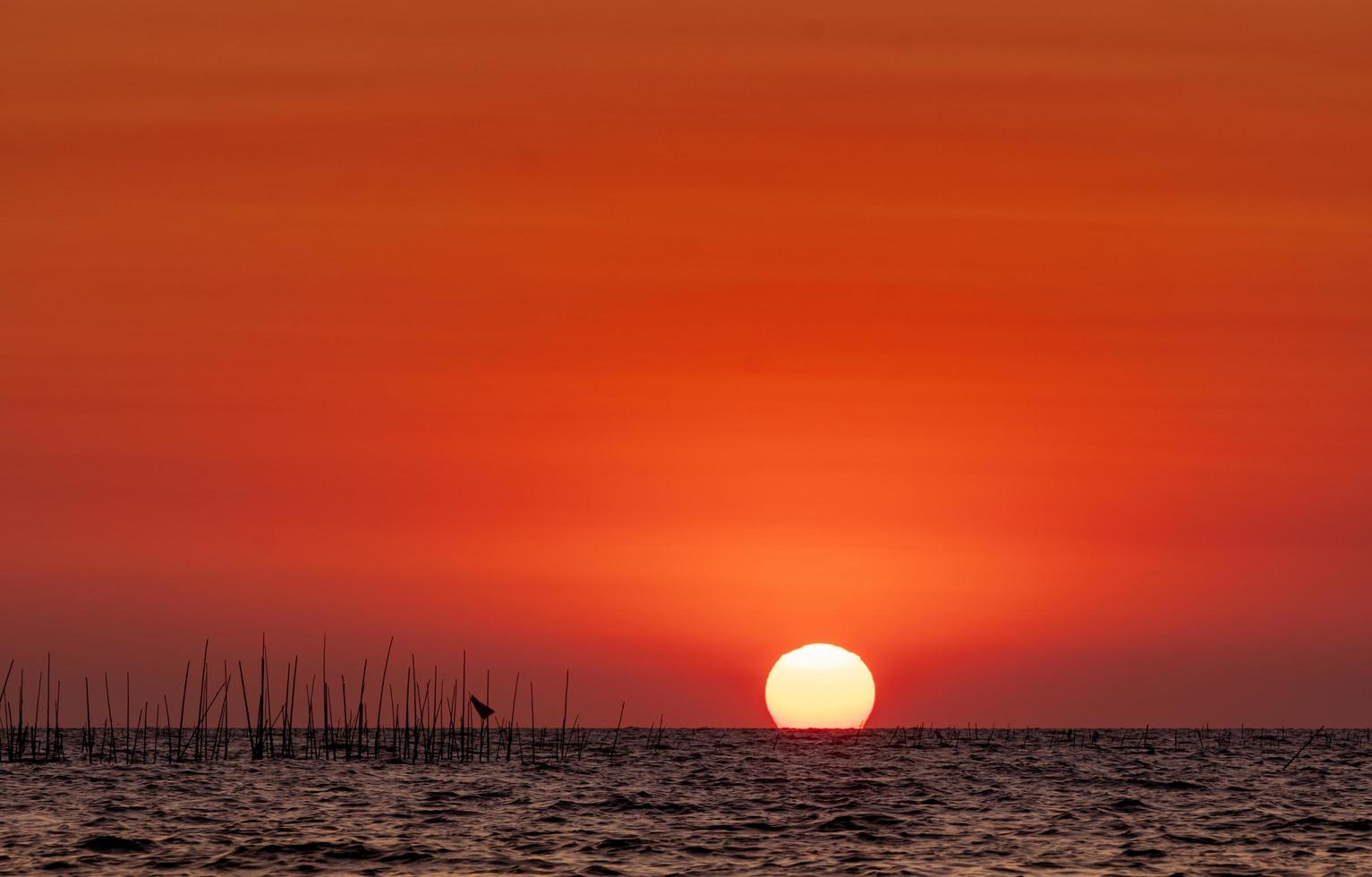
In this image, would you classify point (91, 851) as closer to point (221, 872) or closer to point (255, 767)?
point (221, 872)

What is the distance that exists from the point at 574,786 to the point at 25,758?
4208cm

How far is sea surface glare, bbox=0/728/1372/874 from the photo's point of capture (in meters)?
47.1

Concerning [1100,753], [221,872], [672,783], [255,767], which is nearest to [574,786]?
[672,783]

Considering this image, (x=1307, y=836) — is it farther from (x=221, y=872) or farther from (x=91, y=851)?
(x=91, y=851)

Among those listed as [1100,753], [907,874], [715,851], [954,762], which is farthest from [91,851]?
[1100,753]

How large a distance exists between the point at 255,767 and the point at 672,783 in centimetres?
2395

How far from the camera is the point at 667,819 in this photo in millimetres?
61281

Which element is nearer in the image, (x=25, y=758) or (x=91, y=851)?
(x=91, y=851)

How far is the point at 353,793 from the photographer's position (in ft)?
235

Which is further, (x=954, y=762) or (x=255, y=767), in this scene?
(x=954, y=762)

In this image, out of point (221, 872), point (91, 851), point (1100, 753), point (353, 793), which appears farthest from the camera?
point (1100, 753)

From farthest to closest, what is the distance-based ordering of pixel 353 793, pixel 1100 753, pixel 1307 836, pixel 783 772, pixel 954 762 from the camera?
pixel 1100 753
pixel 954 762
pixel 783 772
pixel 353 793
pixel 1307 836

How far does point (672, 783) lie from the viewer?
86.0 m

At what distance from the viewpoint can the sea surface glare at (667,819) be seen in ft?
155
